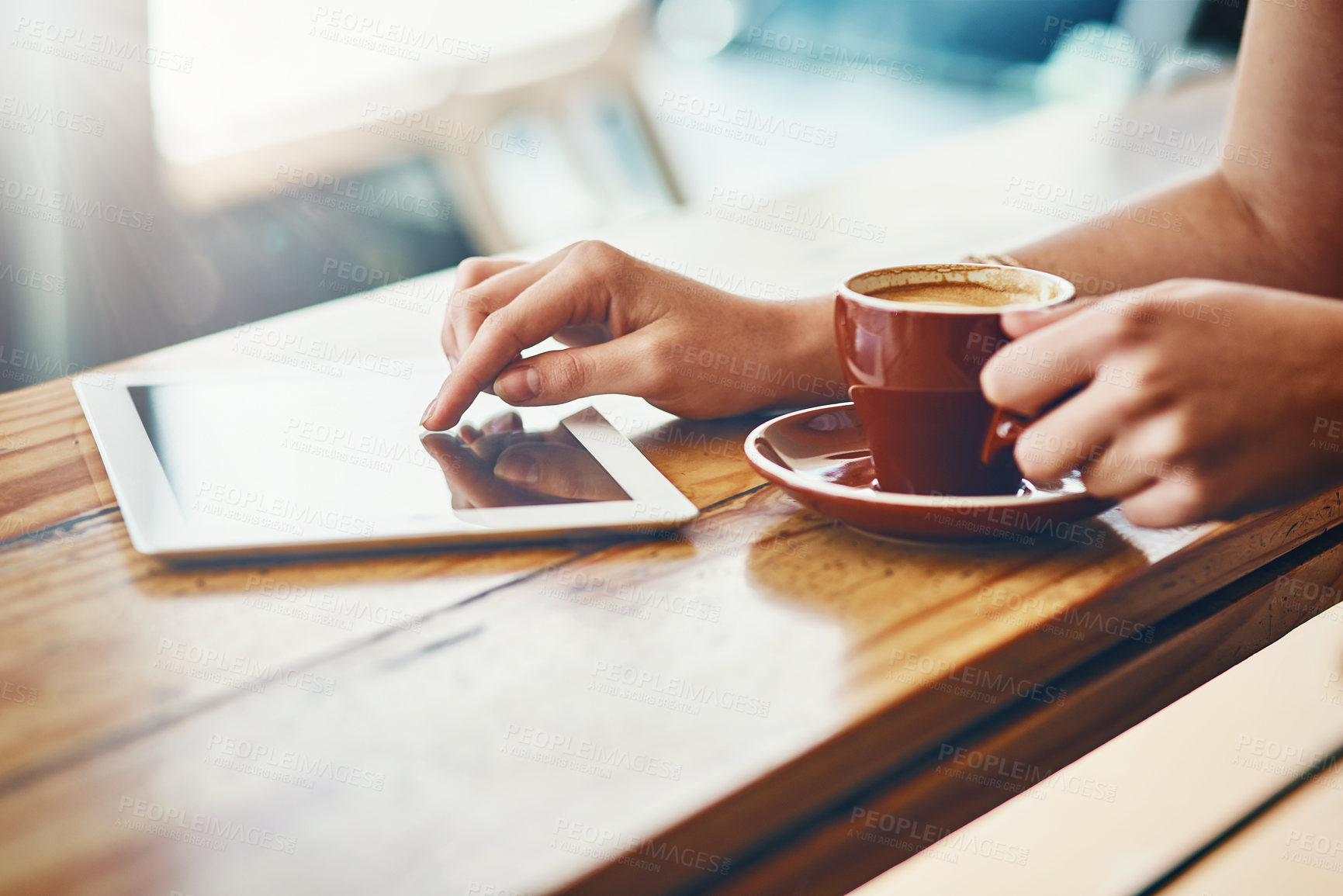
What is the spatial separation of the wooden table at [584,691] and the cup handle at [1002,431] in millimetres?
51

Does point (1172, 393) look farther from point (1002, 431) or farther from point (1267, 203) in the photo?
point (1267, 203)

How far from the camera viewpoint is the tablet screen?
0.54 m

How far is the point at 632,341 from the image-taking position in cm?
66

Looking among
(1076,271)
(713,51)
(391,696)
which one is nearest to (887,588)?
(391,696)

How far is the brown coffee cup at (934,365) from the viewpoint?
1.59 ft

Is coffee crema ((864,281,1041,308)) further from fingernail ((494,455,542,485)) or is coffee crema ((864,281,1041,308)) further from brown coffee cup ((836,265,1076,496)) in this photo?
fingernail ((494,455,542,485))

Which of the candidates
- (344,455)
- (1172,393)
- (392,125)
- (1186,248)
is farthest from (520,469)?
(392,125)

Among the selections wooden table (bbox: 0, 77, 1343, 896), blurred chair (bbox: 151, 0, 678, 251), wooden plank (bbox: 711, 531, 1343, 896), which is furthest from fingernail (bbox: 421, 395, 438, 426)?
blurred chair (bbox: 151, 0, 678, 251)

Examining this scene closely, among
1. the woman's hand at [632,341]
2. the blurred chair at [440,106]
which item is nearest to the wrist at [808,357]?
the woman's hand at [632,341]

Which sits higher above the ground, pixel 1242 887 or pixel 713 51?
pixel 713 51

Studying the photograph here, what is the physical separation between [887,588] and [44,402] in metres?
0.68

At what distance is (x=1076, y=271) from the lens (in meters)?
0.79

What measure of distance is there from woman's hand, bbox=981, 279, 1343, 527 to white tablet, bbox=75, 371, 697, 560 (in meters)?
0.19

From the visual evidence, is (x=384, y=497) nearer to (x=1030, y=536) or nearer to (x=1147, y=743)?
(x=1030, y=536)
